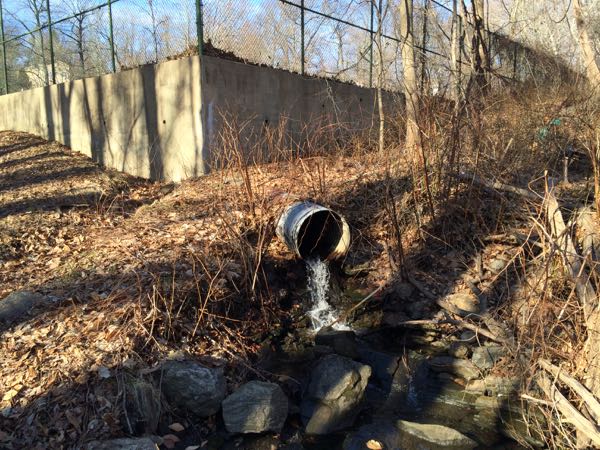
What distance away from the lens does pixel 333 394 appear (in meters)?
4.52

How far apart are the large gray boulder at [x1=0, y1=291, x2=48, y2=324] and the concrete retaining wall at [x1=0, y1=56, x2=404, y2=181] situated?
3.82 metres

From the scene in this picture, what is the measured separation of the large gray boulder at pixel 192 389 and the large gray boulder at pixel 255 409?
13 centimetres

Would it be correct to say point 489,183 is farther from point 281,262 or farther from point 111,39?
point 111,39

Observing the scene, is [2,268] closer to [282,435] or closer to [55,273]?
[55,273]

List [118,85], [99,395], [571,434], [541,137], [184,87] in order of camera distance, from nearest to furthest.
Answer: [571,434] < [99,395] < [541,137] < [184,87] < [118,85]

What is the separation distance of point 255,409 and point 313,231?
11.4 ft

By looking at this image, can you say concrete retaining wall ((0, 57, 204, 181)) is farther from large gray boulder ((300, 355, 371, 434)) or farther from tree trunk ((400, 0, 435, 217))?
large gray boulder ((300, 355, 371, 434))

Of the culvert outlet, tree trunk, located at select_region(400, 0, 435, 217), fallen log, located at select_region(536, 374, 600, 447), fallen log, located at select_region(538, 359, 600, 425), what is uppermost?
tree trunk, located at select_region(400, 0, 435, 217)

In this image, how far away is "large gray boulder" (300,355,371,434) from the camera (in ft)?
14.2

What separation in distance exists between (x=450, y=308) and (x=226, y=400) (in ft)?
8.62

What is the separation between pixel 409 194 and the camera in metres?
7.01

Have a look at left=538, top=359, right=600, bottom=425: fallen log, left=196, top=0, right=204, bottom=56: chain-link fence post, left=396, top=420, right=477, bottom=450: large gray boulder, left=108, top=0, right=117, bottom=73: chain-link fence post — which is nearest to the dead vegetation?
left=538, top=359, right=600, bottom=425: fallen log

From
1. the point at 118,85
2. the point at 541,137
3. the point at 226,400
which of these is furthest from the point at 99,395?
the point at 118,85

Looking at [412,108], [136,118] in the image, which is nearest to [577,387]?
[412,108]
